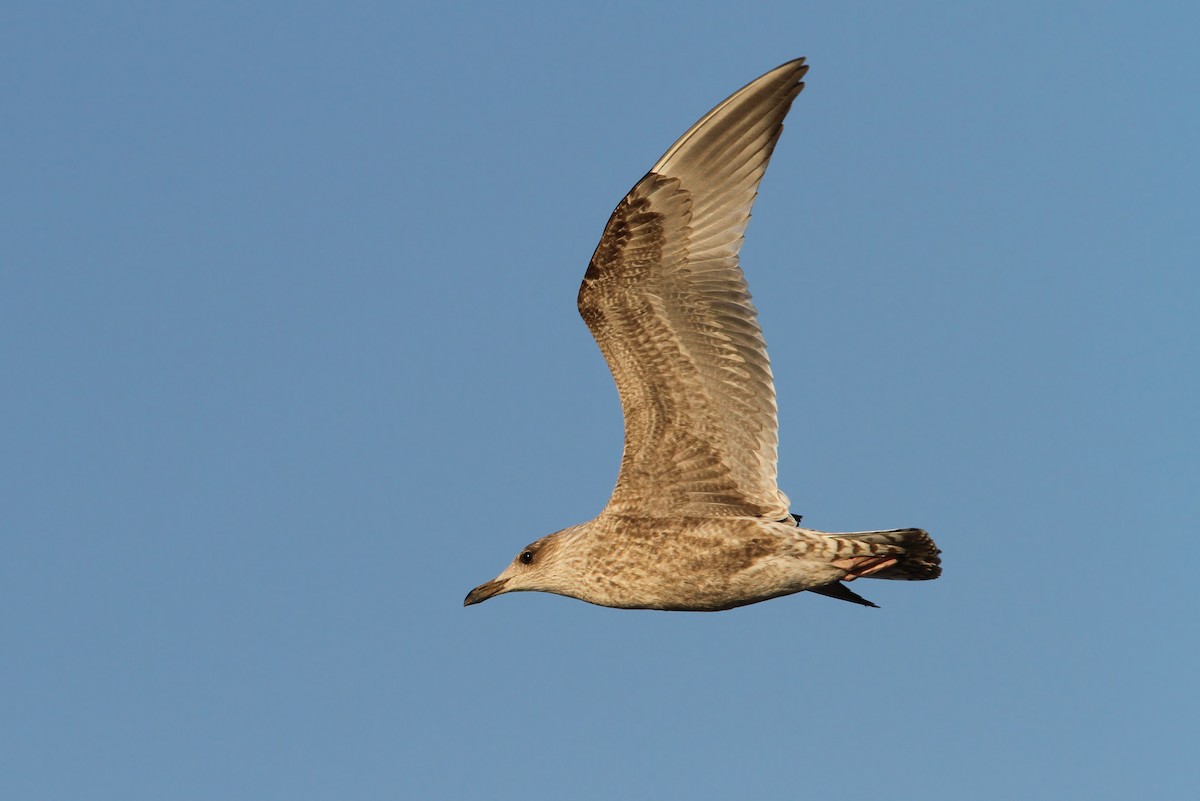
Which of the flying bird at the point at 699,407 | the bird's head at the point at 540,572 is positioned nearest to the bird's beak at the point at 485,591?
the bird's head at the point at 540,572

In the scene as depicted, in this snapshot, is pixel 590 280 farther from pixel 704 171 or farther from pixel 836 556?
pixel 836 556

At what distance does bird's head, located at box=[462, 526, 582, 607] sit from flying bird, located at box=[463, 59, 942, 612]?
0.06 meters

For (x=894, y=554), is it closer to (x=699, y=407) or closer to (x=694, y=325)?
(x=699, y=407)

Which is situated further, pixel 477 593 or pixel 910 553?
pixel 477 593

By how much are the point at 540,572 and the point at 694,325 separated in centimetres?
275

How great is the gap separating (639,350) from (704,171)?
68.0 inches

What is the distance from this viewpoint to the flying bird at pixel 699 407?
1460 centimetres

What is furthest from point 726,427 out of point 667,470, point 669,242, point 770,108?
point 770,108

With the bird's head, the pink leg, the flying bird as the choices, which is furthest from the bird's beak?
the pink leg

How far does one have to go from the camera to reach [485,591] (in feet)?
51.9

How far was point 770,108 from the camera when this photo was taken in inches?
576

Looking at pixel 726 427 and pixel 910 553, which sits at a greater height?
pixel 726 427

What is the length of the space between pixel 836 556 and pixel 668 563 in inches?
59.0

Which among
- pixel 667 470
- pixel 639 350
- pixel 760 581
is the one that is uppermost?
pixel 639 350
